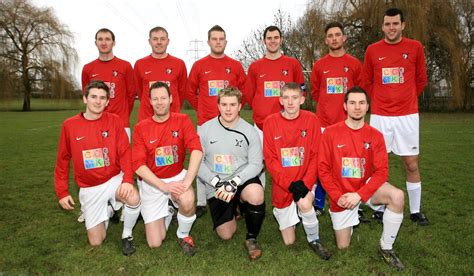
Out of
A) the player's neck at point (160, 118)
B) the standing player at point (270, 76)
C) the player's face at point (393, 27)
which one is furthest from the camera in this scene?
the standing player at point (270, 76)

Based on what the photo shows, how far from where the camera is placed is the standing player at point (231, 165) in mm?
3590

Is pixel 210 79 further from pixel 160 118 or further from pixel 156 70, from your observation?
pixel 160 118

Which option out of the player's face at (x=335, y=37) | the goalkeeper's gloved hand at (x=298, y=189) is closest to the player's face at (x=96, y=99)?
the goalkeeper's gloved hand at (x=298, y=189)

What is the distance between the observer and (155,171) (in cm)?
384

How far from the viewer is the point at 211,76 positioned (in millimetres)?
4758

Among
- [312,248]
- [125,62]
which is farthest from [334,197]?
[125,62]

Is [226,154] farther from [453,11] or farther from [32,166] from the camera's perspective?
[453,11]

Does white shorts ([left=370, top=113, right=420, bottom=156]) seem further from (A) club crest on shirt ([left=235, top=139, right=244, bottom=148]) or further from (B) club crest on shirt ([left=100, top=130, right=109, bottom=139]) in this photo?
(B) club crest on shirt ([left=100, top=130, right=109, bottom=139])

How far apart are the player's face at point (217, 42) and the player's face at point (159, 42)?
541 millimetres

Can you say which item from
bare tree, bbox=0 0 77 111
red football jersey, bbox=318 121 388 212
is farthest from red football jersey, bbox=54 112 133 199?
bare tree, bbox=0 0 77 111

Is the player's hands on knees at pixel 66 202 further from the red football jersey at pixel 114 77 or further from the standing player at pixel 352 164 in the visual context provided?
the standing player at pixel 352 164

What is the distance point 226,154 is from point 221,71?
4.66ft

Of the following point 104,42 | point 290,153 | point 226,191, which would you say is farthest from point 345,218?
point 104,42

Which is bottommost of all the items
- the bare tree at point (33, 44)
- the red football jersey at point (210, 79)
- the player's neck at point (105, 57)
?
the red football jersey at point (210, 79)
